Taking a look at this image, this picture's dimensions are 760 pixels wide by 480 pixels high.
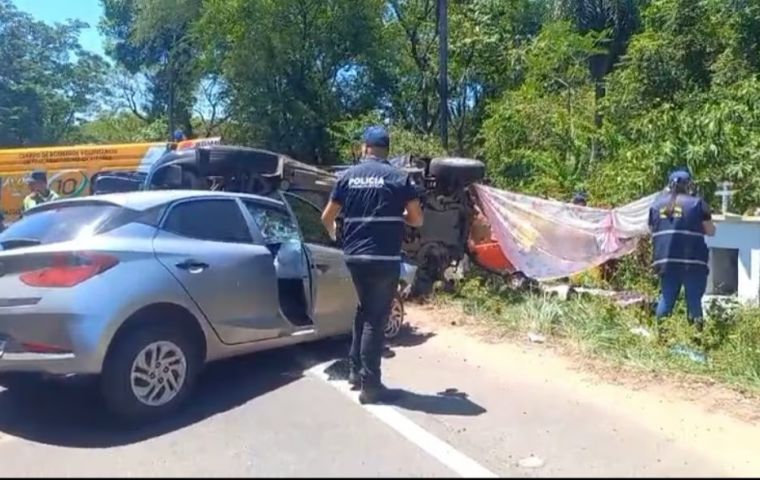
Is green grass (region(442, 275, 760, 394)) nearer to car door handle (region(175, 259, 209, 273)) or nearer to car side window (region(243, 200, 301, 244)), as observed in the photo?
car side window (region(243, 200, 301, 244))

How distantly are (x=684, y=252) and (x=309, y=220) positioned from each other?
151 inches

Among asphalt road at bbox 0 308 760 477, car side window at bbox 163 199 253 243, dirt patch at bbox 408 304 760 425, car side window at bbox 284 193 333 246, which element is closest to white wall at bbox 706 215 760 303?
dirt patch at bbox 408 304 760 425

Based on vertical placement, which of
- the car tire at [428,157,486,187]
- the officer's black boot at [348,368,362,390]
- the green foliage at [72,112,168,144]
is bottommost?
the officer's black boot at [348,368,362,390]

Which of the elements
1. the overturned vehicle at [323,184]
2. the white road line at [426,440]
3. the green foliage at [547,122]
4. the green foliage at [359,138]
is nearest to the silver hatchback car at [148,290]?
the white road line at [426,440]

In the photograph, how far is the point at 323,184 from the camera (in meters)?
9.59

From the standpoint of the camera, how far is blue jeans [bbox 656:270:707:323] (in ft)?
27.0

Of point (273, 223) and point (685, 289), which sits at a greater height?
point (273, 223)

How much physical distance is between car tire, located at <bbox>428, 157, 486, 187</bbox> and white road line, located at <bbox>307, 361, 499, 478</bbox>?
4.50 m

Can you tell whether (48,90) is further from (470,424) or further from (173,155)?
(470,424)

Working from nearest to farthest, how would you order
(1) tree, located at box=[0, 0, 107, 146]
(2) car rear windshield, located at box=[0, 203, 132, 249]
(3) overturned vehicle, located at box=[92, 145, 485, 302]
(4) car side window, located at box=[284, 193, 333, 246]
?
(2) car rear windshield, located at box=[0, 203, 132, 249], (4) car side window, located at box=[284, 193, 333, 246], (3) overturned vehicle, located at box=[92, 145, 485, 302], (1) tree, located at box=[0, 0, 107, 146]

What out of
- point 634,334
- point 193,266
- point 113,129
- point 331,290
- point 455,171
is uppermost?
point 113,129

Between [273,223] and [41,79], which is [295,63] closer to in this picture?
[273,223]

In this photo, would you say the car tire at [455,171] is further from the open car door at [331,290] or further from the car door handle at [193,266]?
the car door handle at [193,266]

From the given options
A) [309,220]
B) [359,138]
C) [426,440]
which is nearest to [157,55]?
[359,138]
